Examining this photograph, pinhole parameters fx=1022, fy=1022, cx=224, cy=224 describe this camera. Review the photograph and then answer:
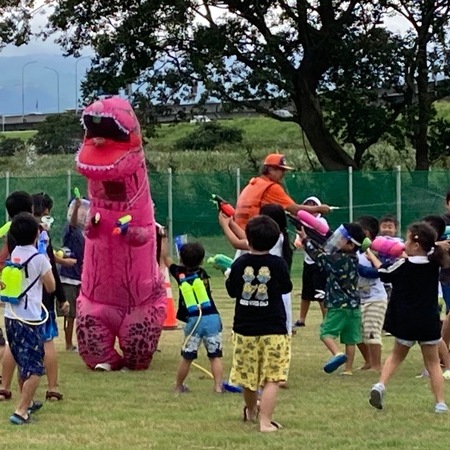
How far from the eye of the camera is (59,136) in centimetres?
4969

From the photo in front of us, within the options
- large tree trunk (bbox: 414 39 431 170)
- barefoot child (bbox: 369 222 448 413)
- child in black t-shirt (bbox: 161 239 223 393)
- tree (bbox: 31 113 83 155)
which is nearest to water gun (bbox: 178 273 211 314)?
child in black t-shirt (bbox: 161 239 223 393)

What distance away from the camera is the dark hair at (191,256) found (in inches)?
318

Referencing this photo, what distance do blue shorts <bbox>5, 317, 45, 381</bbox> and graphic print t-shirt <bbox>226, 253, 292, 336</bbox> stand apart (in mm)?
1406

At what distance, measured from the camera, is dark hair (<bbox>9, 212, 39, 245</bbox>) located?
695 centimetres

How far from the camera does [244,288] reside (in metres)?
6.67

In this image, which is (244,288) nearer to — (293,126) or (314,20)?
(314,20)

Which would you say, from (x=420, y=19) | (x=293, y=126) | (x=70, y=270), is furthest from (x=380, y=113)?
(x=293, y=126)

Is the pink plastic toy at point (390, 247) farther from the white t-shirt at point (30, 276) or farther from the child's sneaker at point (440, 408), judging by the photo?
the white t-shirt at point (30, 276)

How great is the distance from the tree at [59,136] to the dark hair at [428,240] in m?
42.4

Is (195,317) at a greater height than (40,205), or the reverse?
(40,205)

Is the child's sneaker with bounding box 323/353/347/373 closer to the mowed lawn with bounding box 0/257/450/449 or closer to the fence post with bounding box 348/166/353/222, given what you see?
the mowed lawn with bounding box 0/257/450/449

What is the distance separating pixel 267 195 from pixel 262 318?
2.40 meters

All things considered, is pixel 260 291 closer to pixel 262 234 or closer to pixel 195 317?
pixel 262 234

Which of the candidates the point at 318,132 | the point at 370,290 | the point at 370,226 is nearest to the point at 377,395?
the point at 370,290
